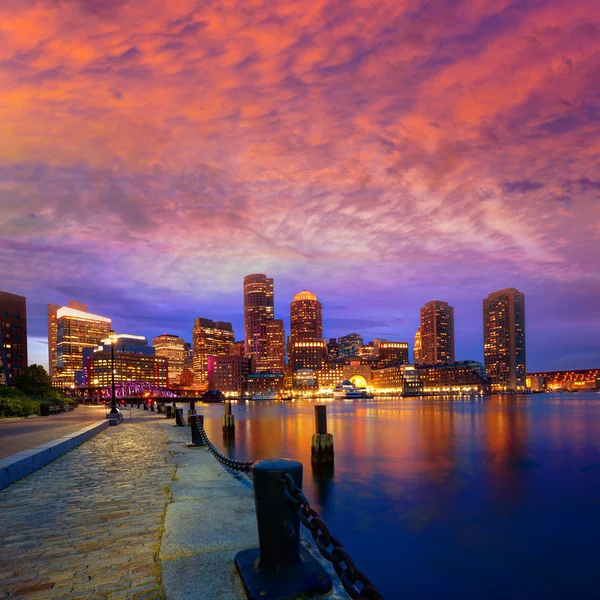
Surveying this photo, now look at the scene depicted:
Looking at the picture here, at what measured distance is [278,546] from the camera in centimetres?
438

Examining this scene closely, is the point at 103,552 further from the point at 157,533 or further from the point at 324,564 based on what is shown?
the point at 324,564

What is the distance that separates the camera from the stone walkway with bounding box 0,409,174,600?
5051mm

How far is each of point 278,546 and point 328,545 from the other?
123 cm

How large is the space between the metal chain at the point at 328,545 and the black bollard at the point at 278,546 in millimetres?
96

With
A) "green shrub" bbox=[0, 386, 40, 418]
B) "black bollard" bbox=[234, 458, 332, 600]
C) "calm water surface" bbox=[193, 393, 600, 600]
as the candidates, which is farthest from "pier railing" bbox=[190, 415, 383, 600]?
"green shrub" bbox=[0, 386, 40, 418]

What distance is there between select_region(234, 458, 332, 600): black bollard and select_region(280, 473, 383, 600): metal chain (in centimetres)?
10

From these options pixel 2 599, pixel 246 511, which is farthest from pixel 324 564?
pixel 2 599

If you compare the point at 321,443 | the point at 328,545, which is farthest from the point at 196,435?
the point at 328,545

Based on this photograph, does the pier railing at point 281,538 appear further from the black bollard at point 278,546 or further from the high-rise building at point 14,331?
the high-rise building at point 14,331

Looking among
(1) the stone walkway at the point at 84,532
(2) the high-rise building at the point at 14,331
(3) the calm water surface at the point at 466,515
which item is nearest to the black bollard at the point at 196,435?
(1) the stone walkway at the point at 84,532

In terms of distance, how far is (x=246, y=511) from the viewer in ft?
25.1

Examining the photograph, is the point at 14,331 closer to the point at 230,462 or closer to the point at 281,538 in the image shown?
the point at 230,462

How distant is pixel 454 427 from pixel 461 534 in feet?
154

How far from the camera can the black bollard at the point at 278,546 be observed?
4.21m
